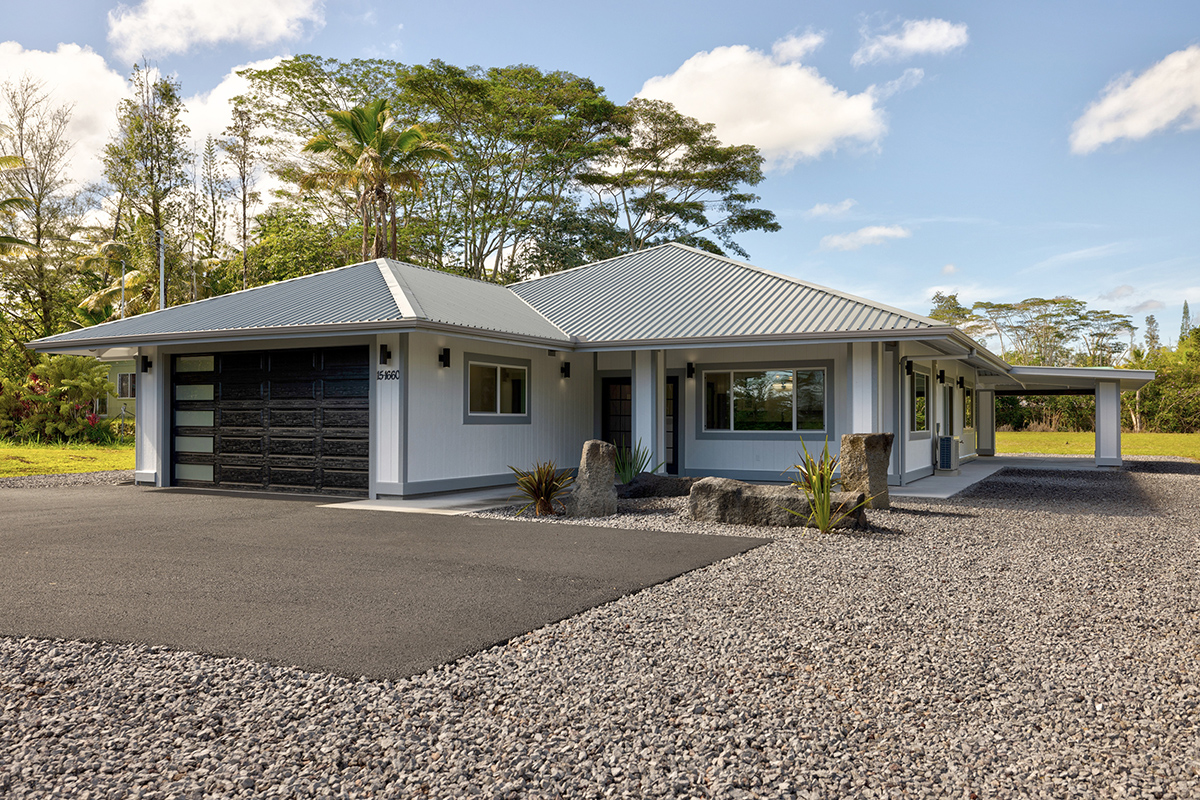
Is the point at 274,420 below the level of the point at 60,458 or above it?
above

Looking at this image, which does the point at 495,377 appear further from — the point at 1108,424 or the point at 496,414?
the point at 1108,424

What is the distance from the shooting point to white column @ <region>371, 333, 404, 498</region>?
10.7 m

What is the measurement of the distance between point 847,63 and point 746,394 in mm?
8246

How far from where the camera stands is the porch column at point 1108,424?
59.4 ft

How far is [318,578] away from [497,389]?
6.99 metres

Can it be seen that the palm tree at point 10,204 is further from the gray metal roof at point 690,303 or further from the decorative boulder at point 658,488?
the decorative boulder at point 658,488

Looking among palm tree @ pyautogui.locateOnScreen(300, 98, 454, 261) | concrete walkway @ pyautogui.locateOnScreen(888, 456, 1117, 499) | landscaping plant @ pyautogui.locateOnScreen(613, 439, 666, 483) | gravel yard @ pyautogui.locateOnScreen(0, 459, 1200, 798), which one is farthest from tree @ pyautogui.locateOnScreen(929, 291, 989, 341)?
gravel yard @ pyautogui.locateOnScreen(0, 459, 1200, 798)

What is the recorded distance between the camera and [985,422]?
23062 mm

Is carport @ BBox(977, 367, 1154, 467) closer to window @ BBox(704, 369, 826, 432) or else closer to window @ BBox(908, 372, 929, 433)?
window @ BBox(908, 372, 929, 433)

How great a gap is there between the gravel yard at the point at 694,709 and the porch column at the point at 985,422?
19.0 meters

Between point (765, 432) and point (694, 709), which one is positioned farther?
point (765, 432)

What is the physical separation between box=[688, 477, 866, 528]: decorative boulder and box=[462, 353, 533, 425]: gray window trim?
439 centimetres

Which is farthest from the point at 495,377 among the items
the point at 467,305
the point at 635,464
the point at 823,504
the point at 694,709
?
the point at 694,709

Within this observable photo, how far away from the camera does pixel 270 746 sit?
287 cm
